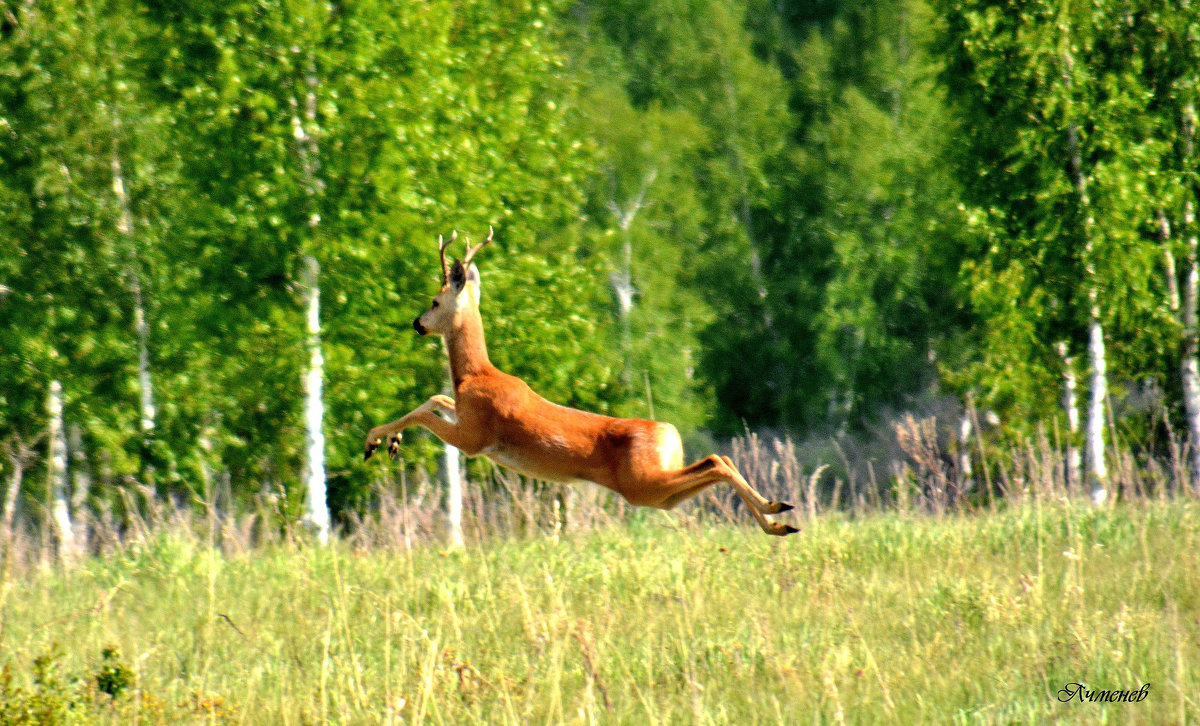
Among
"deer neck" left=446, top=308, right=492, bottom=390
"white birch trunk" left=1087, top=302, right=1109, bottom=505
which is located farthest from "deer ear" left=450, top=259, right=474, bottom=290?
"white birch trunk" left=1087, top=302, right=1109, bottom=505

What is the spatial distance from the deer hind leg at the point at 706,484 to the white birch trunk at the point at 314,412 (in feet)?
33.7

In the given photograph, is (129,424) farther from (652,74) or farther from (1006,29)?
(652,74)

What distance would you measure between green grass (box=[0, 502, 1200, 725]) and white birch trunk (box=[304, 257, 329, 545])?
405cm

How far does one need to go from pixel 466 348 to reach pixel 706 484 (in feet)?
3.29

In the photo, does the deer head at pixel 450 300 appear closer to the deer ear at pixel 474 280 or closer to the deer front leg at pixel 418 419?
the deer ear at pixel 474 280

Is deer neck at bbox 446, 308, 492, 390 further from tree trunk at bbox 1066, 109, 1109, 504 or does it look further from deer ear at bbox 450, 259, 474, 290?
tree trunk at bbox 1066, 109, 1109, 504

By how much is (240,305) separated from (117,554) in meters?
5.07

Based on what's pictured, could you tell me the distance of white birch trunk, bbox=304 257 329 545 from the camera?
1406 cm

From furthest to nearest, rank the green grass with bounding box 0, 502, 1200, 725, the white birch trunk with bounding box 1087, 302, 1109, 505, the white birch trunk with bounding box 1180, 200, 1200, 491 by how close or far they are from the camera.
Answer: the white birch trunk with bounding box 1087, 302, 1109, 505 → the white birch trunk with bounding box 1180, 200, 1200, 491 → the green grass with bounding box 0, 502, 1200, 725

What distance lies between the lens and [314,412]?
14.3 m

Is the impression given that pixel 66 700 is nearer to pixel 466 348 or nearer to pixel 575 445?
pixel 466 348

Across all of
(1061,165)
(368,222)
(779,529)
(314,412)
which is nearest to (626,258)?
(1061,165)

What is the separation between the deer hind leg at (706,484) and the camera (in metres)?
3.95

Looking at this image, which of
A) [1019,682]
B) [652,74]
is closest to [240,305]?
[1019,682]
